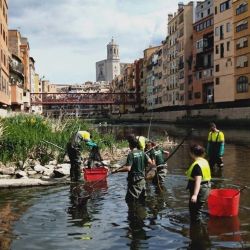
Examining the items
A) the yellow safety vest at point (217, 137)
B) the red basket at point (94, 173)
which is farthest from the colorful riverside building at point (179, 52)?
the red basket at point (94, 173)

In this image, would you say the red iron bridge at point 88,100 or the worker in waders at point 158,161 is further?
the red iron bridge at point 88,100

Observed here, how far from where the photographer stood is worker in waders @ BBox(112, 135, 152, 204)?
445 inches

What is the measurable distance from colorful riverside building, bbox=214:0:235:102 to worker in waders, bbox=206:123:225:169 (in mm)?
52113

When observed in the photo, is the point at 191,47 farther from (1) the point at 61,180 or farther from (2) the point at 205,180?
(2) the point at 205,180

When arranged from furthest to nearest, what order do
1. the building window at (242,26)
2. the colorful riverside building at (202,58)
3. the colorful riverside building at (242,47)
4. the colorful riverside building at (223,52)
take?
the colorful riverside building at (202,58) → the colorful riverside building at (223,52) → the building window at (242,26) → the colorful riverside building at (242,47)

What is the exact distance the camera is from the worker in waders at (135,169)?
37.1ft

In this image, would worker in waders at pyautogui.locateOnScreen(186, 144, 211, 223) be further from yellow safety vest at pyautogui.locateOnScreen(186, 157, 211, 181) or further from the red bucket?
the red bucket

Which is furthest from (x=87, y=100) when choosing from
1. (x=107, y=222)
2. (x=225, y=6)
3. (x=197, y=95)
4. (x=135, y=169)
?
(x=107, y=222)

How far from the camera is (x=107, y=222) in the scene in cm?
1091

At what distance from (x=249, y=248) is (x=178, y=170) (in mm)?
12339

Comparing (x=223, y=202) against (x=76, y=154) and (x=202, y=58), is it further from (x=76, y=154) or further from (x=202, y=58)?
(x=202, y=58)

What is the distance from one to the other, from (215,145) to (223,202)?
29.6 ft

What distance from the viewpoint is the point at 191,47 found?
309ft

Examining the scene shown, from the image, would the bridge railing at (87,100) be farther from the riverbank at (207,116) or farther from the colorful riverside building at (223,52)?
the colorful riverside building at (223,52)
